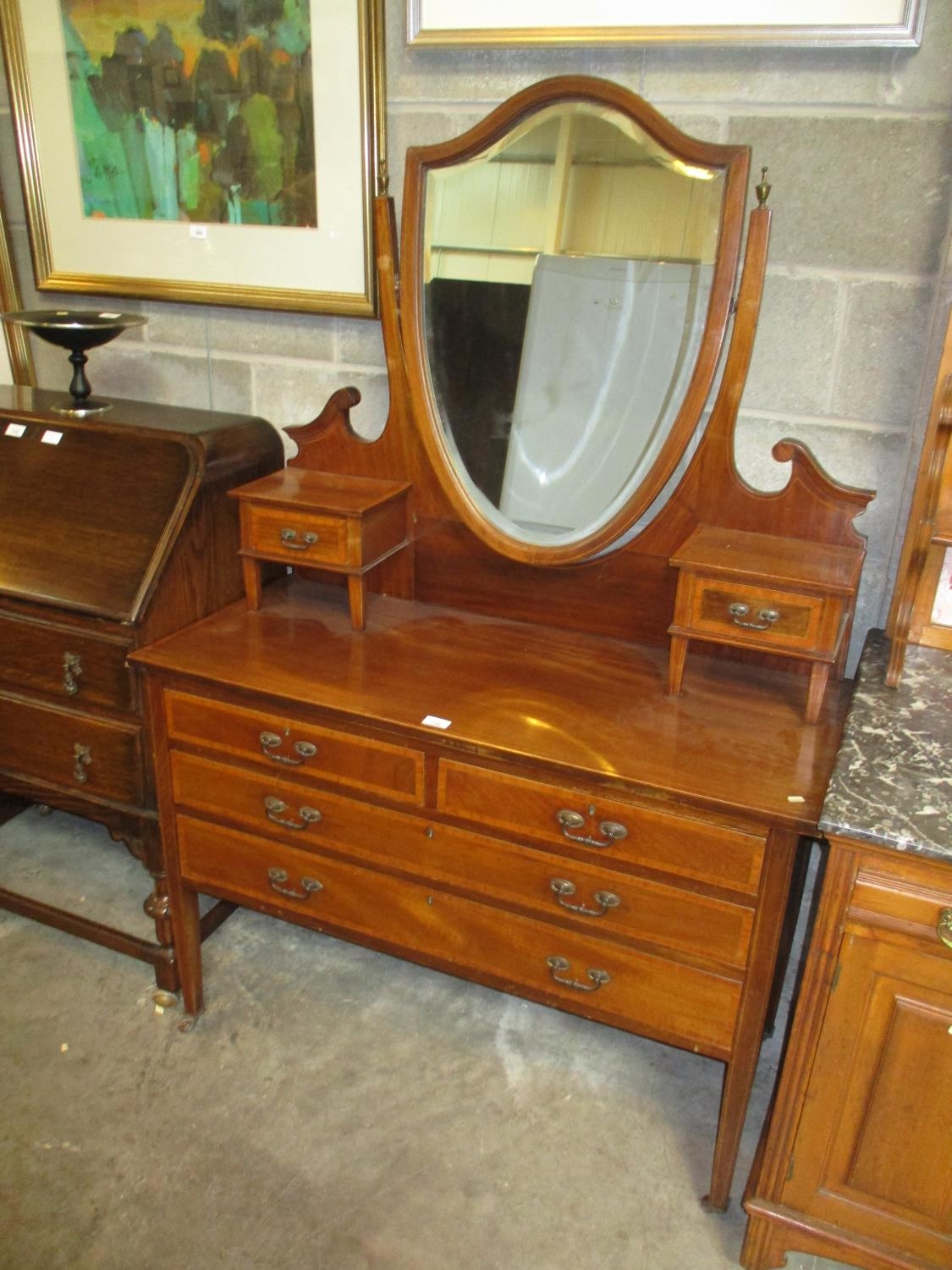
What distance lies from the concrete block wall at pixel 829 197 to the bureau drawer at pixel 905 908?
27.0 inches

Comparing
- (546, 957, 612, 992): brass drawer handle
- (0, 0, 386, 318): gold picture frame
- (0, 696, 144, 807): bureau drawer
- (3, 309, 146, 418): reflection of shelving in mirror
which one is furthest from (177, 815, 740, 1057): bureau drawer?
(0, 0, 386, 318): gold picture frame

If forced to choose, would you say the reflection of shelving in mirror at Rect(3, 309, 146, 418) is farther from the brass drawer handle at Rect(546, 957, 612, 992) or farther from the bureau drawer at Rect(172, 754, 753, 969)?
the brass drawer handle at Rect(546, 957, 612, 992)

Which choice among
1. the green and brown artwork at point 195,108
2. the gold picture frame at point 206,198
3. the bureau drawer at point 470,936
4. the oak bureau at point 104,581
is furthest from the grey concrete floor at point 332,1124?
the green and brown artwork at point 195,108

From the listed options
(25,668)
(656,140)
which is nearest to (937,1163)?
(656,140)

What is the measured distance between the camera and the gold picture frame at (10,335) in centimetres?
237

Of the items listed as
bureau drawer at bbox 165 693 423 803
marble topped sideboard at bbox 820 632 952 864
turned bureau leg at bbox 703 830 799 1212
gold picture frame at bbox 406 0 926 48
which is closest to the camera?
marble topped sideboard at bbox 820 632 952 864

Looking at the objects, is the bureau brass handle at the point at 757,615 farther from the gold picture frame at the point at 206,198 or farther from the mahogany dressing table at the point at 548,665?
the gold picture frame at the point at 206,198

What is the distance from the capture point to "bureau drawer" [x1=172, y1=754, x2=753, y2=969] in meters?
1.49

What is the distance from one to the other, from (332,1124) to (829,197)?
189cm

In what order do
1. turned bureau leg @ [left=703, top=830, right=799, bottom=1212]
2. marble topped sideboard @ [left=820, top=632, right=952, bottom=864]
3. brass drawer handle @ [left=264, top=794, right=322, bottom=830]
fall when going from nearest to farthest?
marble topped sideboard @ [left=820, top=632, right=952, bottom=864], turned bureau leg @ [left=703, top=830, right=799, bottom=1212], brass drawer handle @ [left=264, top=794, right=322, bottom=830]

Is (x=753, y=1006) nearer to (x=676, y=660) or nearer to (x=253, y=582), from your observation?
(x=676, y=660)

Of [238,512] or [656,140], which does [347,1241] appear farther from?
[656,140]

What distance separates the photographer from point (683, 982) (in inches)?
60.1

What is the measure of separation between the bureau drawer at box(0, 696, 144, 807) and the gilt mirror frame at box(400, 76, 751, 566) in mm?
807
